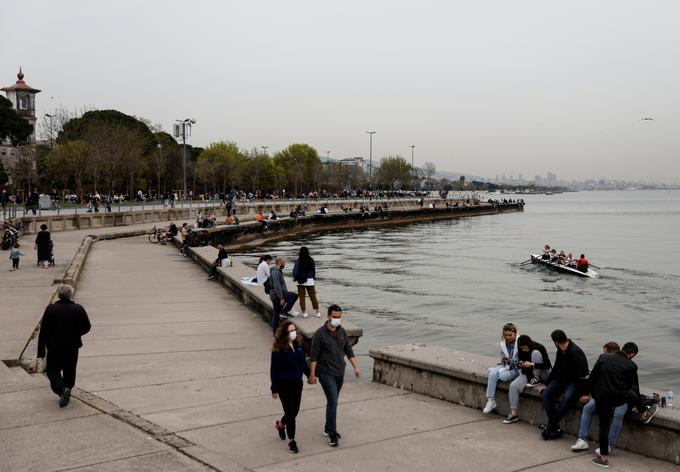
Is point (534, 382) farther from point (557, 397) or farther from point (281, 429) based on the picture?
point (281, 429)

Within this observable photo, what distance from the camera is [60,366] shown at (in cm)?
935

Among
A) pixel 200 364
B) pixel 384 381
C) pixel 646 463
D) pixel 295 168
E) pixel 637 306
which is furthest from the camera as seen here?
pixel 295 168

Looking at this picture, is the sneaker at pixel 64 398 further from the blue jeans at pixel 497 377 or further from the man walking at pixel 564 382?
the man walking at pixel 564 382

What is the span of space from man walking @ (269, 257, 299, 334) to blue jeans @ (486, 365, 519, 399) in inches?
233

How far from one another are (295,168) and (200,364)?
13896 centimetres

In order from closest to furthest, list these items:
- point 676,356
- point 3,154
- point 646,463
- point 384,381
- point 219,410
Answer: point 646,463 → point 219,410 → point 384,381 → point 676,356 → point 3,154

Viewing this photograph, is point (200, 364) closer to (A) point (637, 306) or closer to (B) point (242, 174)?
(A) point (637, 306)

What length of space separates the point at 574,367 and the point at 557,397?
0.49 meters

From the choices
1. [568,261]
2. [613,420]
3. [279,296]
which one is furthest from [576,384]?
[568,261]

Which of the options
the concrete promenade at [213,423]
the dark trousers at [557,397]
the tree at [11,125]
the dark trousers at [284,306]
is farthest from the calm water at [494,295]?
the tree at [11,125]

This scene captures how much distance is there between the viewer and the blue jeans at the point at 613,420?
26.0ft

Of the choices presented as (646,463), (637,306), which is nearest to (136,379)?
(646,463)

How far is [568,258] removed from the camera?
143 ft

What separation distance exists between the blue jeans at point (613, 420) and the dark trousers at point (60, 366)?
647 centimetres
